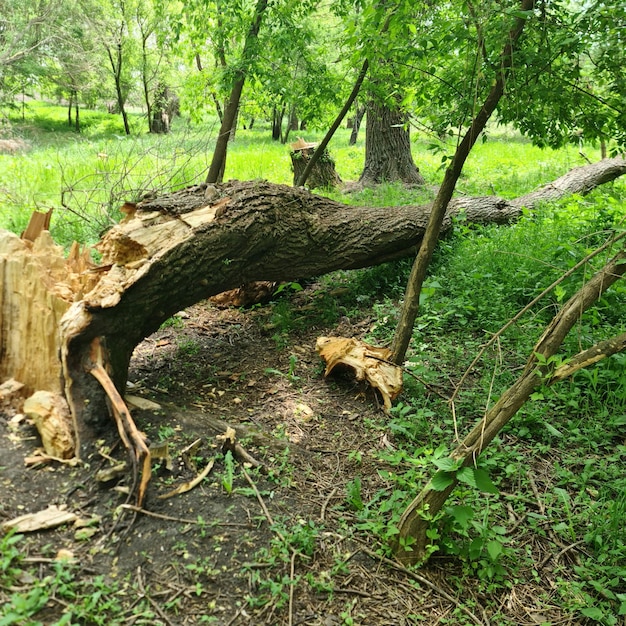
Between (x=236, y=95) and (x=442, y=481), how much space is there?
18.6ft

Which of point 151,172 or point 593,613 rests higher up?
point 151,172

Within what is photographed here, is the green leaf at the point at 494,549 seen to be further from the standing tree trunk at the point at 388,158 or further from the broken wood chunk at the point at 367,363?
the standing tree trunk at the point at 388,158

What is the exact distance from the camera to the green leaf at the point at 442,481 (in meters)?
2.27

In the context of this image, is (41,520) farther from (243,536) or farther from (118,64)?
(118,64)

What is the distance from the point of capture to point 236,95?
6.40m

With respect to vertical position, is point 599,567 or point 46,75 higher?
point 46,75

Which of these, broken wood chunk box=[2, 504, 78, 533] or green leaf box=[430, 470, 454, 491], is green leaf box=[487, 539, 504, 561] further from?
broken wood chunk box=[2, 504, 78, 533]

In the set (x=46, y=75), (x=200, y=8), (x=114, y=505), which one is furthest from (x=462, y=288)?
(x=46, y=75)

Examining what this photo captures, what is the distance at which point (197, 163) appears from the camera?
8.27 m

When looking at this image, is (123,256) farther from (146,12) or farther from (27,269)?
(146,12)

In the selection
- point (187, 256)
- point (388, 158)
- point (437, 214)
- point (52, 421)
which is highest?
point (388, 158)

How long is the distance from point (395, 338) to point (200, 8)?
16.5 feet

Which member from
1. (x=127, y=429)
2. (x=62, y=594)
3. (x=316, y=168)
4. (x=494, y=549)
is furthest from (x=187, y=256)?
(x=316, y=168)

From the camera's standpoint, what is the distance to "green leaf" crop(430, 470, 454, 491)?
227cm
